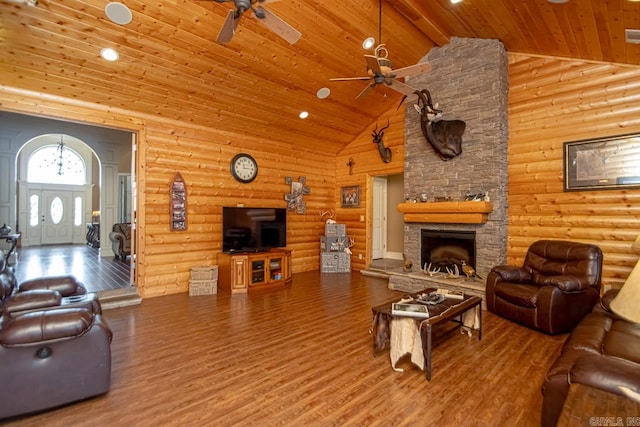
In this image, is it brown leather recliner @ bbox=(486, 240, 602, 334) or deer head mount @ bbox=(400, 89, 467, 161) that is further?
deer head mount @ bbox=(400, 89, 467, 161)

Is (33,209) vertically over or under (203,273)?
over

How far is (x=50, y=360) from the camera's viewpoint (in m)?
2.02

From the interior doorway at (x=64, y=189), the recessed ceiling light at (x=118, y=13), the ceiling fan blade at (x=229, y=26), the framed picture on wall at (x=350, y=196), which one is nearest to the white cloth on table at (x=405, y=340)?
the ceiling fan blade at (x=229, y=26)

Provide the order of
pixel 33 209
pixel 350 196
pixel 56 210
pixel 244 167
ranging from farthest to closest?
pixel 56 210
pixel 33 209
pixel 350 196
pixel 244 167

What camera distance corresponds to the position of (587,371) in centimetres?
145

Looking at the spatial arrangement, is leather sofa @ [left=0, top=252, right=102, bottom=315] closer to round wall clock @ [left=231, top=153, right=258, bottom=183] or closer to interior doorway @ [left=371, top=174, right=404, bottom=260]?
round wall clock @ [left=231, top=153, right=258, bottom=183]

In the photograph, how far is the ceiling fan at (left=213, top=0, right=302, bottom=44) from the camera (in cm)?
243

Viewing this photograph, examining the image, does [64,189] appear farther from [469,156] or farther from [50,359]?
[469,156]

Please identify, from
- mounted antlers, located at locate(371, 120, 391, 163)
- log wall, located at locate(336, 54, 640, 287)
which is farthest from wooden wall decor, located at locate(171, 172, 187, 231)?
log wall, located at locate(336, 54, 640, 287)

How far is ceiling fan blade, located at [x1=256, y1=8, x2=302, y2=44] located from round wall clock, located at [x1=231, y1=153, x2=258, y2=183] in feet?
10.7

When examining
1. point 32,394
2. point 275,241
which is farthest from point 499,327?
point 32,394

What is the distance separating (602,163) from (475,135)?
1602 millimetres

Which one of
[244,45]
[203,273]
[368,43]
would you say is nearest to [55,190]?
[203,273]

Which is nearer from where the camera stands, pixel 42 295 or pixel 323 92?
pixel 42 295
